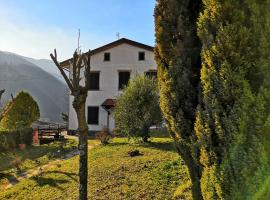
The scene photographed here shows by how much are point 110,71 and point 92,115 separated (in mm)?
4803

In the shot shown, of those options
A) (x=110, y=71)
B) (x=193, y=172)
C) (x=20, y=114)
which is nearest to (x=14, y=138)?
(x=20, y=114)

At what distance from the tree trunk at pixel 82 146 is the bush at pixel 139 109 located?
12.0 metres

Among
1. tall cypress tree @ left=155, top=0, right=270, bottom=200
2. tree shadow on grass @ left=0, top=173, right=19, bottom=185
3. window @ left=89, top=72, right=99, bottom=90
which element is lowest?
tree shadow on grass @ left=0, top=173, right=19, bottom=185

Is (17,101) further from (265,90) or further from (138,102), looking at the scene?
(265,90)

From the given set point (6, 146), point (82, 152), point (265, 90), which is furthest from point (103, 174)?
point (6, 146)

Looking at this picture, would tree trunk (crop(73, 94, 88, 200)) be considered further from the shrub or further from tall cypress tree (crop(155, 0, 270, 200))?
the shrub

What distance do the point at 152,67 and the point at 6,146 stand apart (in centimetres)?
1603

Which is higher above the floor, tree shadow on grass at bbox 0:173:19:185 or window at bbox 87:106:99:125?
window at bbox 87:106:99:125

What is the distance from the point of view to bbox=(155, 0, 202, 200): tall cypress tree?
30.3 ft

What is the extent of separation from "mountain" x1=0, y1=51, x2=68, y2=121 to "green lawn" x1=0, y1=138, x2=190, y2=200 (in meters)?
82.3

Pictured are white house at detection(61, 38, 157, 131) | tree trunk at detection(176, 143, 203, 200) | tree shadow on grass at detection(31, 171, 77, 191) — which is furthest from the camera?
white house at detection(61, 38, 157, 131)

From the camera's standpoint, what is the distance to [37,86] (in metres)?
114

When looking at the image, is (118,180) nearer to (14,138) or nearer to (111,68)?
(14,138)

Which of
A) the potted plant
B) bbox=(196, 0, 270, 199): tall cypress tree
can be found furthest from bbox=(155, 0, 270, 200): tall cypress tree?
the potted plant
